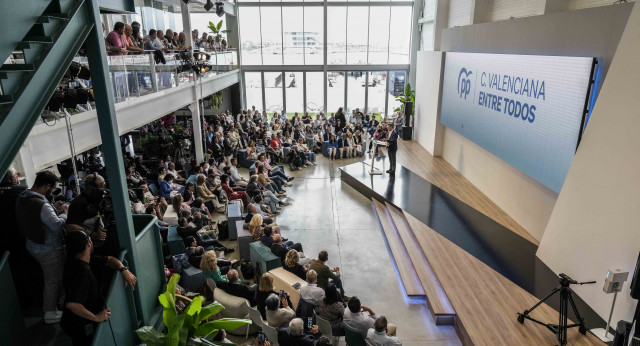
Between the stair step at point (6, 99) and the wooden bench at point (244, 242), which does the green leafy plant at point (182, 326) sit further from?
the wooden bench at point (244, 242)

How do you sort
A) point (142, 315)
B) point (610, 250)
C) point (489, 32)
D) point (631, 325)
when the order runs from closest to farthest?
1. point (142, 315)
2. point (631, 325)
3. point (610, 250)
4. point (489, 32)

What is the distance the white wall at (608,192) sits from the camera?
16.0 ft

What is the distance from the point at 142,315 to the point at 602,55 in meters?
6.78

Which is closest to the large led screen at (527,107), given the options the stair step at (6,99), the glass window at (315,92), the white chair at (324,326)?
the white chair at (324,326)

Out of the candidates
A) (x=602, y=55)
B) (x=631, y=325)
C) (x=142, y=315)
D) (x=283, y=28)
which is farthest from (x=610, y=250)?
(x=283, y=28)

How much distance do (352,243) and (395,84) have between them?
Result: 509 inches

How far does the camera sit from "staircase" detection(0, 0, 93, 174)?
7.47 ft

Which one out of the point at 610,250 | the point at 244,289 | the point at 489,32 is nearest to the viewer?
the point at 610,250

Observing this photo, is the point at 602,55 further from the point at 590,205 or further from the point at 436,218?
the point at 436,218

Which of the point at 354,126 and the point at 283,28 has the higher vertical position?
the point at 283,28

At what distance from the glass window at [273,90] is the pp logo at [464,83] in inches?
411

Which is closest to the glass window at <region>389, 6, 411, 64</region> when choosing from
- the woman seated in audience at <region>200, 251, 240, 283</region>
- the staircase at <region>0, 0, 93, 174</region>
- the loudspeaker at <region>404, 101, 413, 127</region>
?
the loudspeaker at <region>404, 101, 413, 127</region>

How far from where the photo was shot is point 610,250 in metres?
5.18

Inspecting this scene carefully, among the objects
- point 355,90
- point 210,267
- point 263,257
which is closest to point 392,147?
point 263,257
